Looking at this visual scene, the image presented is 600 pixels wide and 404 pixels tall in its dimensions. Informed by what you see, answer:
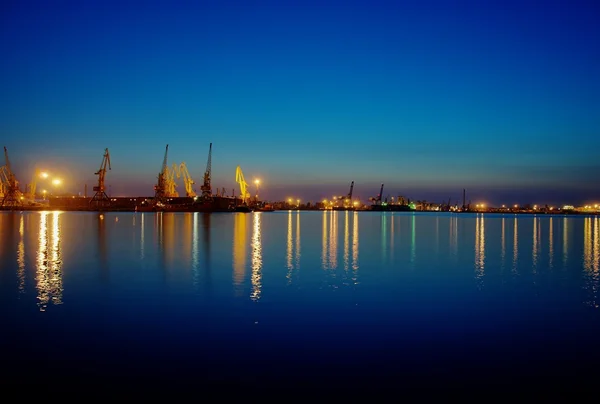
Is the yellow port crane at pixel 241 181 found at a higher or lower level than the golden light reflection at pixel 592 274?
higher

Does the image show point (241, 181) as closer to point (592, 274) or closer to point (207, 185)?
point (207, 185)

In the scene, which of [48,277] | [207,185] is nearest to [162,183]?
[207,185]

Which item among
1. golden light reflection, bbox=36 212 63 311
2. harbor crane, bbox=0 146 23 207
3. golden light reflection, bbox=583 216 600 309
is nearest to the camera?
golden light reflection, bbox=36 212 63 311

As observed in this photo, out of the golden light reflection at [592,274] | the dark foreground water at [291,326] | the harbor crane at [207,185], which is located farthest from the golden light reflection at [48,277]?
the harbor crane at [207,185]

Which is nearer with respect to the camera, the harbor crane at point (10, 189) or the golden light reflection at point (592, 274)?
the golden light reflection at point (592, 274)

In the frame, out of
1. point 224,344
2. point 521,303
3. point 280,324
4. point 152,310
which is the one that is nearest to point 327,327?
point 280,324

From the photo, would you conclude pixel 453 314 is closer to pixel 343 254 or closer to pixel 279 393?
pixel 279 393

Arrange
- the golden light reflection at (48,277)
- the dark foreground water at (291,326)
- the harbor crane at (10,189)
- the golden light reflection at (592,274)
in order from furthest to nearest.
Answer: the harbor crane at (10,189) → the golden light reflection at (592,274) → the golden light reflection at (48,277) → the dark foreground water at (291,326)

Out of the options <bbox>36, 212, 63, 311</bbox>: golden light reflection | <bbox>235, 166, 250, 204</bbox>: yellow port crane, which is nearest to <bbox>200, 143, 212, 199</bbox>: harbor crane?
<bbox>235, 166, 250, 204</bbox>: yellow port crane

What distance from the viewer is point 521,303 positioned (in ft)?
40.6

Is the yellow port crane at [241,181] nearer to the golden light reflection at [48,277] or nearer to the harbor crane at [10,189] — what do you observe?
the harbor crane at [10,189]

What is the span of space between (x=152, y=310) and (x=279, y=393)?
5.42 metres

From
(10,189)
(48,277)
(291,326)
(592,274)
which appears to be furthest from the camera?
(10,189)

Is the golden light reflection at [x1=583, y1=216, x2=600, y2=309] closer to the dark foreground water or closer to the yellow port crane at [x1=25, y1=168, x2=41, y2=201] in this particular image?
the dark foreground water
